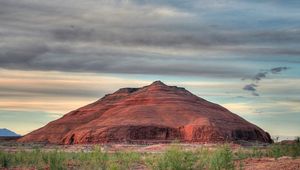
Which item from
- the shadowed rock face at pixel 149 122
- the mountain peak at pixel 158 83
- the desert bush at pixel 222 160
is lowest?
the desert bush at pixel 222 160

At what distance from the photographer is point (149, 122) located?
123 m

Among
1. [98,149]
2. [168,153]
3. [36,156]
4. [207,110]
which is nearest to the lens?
[168,153]

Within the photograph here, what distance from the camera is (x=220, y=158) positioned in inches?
1047

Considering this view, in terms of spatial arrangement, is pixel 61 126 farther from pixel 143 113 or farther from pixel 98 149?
pixel 98 149

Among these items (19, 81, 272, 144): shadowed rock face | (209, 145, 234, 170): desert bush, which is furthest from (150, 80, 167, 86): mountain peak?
(209, 145, 234, 170): desert bush

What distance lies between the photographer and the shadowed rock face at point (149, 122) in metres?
118

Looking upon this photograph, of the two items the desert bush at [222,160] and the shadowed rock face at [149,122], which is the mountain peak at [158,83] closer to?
the shadowed rock face at [149,122]

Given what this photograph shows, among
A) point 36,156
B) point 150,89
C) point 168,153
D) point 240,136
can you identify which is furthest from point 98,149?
point 150,89

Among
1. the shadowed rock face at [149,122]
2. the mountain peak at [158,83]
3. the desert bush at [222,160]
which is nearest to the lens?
the desert bush at [222,160]

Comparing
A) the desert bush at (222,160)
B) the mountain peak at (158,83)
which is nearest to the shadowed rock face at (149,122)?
the mountain peak at (158,83)

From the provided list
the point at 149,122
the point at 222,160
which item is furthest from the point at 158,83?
the point at 222,160

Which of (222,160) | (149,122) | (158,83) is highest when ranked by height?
(158,83)

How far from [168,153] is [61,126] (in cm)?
11691

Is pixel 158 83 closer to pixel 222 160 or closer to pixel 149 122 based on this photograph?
pixel 149 122
